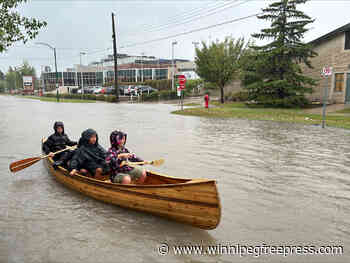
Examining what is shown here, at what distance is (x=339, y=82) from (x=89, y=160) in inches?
893

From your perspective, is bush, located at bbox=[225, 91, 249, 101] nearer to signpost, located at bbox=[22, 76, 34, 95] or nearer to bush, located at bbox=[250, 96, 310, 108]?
bush, located at bbox=[250, 96, 310, 108]

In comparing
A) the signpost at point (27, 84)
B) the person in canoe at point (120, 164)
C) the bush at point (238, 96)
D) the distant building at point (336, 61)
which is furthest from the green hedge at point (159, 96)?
the signpost at point (27, 84)

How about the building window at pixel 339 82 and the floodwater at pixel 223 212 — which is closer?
the floodwater at pixel 223 212

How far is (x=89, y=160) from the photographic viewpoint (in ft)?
22.4

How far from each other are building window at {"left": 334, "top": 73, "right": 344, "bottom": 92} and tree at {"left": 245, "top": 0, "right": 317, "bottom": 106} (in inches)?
70.1

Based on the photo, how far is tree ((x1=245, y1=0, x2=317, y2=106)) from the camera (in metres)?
23.6

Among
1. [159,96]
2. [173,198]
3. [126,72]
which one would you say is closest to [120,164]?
[173,198]

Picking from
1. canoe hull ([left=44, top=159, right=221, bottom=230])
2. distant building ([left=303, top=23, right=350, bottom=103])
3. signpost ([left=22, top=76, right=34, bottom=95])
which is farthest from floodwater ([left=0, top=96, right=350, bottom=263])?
signpost ([left=22, top=76, right=34, bottom=95])

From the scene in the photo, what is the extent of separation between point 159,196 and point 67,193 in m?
3.00

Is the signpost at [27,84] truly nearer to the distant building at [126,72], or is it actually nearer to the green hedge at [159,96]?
the distant building at [126,72]

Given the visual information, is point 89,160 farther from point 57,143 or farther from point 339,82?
point 339,82

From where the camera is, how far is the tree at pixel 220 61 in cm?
2931

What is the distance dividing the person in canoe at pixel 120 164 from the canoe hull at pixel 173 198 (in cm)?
20

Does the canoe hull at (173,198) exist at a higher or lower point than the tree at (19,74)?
lower
